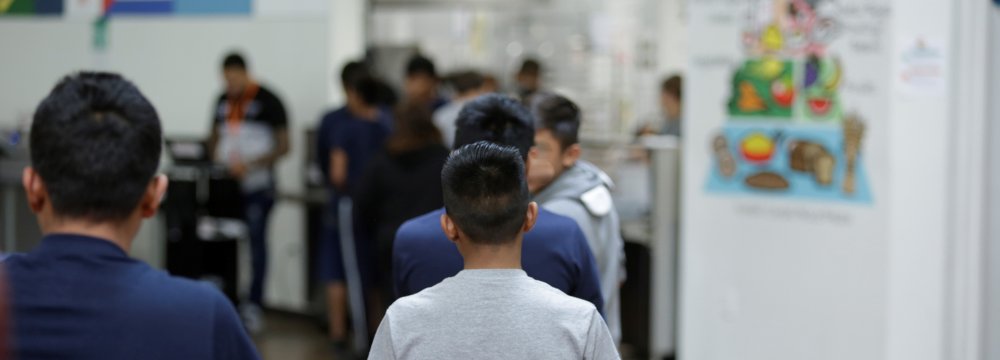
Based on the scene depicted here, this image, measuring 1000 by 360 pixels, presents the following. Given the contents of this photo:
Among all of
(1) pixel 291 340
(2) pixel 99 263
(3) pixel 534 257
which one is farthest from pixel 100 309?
(1) pixel 291 340

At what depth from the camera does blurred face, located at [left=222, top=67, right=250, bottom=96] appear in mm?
7410

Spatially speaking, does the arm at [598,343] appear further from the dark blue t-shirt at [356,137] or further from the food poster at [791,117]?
the dark blue t-shirt at [356,137]

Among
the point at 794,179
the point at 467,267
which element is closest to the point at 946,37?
the point at 794,179

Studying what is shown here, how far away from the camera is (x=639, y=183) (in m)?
6.44

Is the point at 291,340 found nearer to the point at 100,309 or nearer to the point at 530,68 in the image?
the point at 530,68

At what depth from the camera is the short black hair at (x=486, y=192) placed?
2.24 m

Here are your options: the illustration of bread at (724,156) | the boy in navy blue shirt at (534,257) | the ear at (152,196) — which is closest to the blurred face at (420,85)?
the illustration of bread at (724,156)

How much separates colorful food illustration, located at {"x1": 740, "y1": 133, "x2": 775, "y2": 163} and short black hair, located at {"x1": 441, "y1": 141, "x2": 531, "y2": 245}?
122 inches

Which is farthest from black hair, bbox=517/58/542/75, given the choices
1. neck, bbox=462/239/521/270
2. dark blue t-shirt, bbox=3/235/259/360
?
dark blue t-shirt, bbox=3/235/259/360

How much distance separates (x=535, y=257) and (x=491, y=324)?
24.6 inches

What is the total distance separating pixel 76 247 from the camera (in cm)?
173

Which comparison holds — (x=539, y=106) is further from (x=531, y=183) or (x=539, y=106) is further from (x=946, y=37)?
(x=946, y=37)

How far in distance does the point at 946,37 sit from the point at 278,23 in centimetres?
463

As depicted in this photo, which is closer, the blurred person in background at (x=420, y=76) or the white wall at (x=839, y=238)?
the white wall at (x=839, y=238)
